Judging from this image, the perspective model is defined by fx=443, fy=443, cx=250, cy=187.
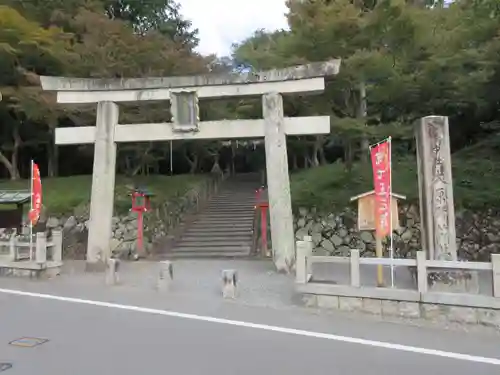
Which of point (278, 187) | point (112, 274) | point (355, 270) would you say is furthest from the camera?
point (278, 187)

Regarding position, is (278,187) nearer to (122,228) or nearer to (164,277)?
(164,277)

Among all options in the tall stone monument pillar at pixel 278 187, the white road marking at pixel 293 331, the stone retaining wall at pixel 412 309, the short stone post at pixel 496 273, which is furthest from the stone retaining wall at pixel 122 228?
the short stone post at pixel 496 273

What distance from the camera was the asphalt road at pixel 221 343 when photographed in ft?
17.1

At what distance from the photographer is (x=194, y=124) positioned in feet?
43.1

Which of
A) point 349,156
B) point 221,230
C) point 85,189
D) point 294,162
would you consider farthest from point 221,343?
point 294,162

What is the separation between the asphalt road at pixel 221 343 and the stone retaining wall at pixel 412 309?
1.25ft

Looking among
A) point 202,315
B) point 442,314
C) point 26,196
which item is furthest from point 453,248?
point 26,196

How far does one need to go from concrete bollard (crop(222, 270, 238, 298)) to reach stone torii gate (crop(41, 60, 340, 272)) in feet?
11.0

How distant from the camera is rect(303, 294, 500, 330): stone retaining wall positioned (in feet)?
23.2

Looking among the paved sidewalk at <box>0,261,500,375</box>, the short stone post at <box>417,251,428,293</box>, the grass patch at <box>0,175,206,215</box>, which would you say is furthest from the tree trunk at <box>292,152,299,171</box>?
the short stone post at <box>417,251,428,293</box>

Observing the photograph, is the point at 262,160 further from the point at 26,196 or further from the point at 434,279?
the point at 434,279

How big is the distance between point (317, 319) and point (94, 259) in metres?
8.07

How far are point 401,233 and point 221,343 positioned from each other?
33.9 ft

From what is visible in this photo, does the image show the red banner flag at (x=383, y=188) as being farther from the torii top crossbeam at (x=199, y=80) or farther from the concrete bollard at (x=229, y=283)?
the torii top crossbeam at (x=199, y=80)
